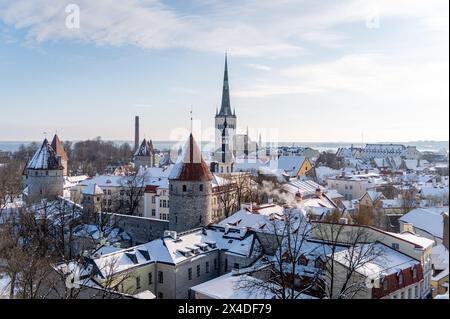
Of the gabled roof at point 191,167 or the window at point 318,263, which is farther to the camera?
the gabled roof at point 191,167

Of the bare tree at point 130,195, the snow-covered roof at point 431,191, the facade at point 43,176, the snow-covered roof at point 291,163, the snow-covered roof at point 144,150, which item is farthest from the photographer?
the snow-covered roof at point 291,163

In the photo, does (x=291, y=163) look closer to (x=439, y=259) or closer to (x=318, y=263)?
(x=439, y=259)

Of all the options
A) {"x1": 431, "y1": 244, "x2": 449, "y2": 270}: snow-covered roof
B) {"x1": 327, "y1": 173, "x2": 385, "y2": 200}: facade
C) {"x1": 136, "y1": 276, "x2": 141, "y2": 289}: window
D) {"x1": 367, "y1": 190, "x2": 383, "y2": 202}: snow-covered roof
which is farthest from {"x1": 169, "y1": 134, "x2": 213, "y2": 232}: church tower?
Result: {"x1": 327, "y1": 173, "x2": 385, "y2": 200}: facade

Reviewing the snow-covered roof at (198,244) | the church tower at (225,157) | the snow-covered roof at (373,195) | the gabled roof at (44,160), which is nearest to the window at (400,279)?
the snow-covered roof at (198,244)

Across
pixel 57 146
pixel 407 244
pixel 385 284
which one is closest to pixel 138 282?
pixel 385 284

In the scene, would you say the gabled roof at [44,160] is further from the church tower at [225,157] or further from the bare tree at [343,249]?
the bare tree at [343,249]
